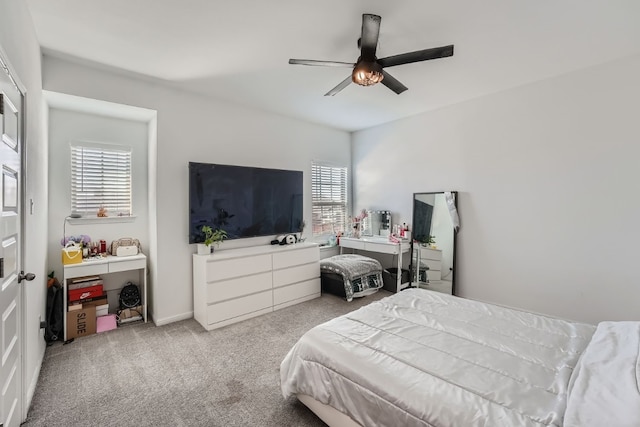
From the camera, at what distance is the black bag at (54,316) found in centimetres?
273

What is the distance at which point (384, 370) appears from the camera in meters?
1.38

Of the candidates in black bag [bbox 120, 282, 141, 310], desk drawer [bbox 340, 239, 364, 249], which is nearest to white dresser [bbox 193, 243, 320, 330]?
black bag [bbox 120, 282, 141, 310]

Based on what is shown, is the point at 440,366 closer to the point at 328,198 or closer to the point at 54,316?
the point at 54,316

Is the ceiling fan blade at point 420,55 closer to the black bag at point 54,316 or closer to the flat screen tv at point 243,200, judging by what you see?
the flat screen tv at point 243,200

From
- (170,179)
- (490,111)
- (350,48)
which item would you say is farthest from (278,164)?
(490,111)

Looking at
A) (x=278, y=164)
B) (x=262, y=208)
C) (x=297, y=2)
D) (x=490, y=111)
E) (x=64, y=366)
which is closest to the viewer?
(x=297, y=2)

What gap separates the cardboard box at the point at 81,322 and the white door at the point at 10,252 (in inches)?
49.3

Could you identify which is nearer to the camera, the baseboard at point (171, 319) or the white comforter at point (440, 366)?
the white comforter at point (440, 366)

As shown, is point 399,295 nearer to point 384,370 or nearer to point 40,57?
point 384,370

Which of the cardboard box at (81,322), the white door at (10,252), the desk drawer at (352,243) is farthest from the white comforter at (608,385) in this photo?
the cardboard box at (81,322)

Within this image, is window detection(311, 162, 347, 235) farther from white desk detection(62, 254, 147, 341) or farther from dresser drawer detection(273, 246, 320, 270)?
white desk detection(62, 254, 147, 341)

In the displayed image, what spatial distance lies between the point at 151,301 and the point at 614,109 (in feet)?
17.3

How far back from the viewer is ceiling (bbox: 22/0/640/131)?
1.97m

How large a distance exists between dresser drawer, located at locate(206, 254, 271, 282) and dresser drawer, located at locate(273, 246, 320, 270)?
5.2 inches
